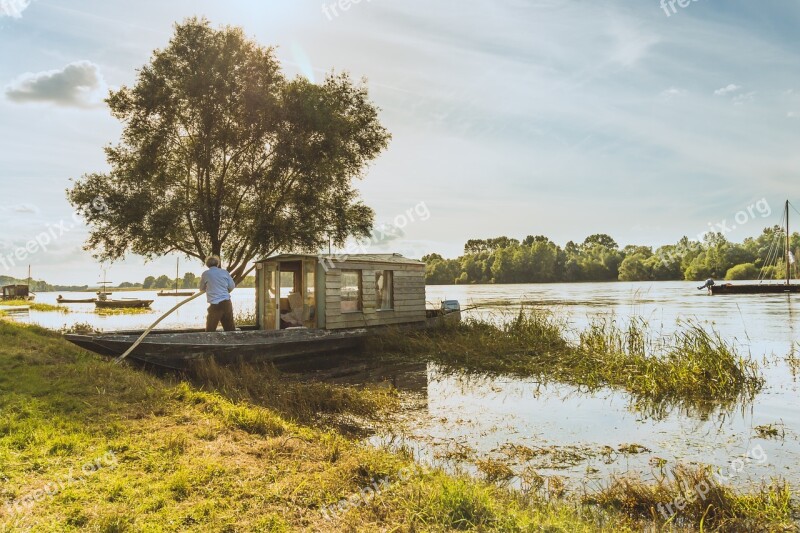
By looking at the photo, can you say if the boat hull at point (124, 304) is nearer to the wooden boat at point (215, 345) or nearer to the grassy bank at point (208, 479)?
the wooden boat at point (215, 345)

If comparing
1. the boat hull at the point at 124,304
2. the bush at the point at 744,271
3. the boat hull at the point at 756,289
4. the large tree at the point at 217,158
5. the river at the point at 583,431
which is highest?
the large tree at the point at 217,158

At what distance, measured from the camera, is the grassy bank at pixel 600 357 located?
1002 centimetres

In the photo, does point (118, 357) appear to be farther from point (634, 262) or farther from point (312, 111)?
point (634, 262)

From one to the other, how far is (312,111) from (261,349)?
960 cm

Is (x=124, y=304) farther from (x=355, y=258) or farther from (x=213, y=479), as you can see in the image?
(x=213, y=479)

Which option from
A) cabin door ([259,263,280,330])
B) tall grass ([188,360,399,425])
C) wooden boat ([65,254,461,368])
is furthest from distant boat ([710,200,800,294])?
tall grass ([188,360,399,425])

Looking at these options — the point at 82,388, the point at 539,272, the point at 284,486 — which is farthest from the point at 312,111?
the point at 539,272

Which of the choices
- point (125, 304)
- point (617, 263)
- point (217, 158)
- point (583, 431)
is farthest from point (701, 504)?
point (617, 263)

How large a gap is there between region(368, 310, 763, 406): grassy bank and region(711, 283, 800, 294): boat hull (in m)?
39.9

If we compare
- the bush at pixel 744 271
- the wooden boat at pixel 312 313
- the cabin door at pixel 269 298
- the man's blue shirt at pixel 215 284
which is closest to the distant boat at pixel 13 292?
the cabin door at pixel 269 298

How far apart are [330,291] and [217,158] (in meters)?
7.91

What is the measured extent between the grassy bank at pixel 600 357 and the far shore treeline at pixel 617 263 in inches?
3372

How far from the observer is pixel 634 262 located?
10594 cm

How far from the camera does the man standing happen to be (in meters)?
11.9
